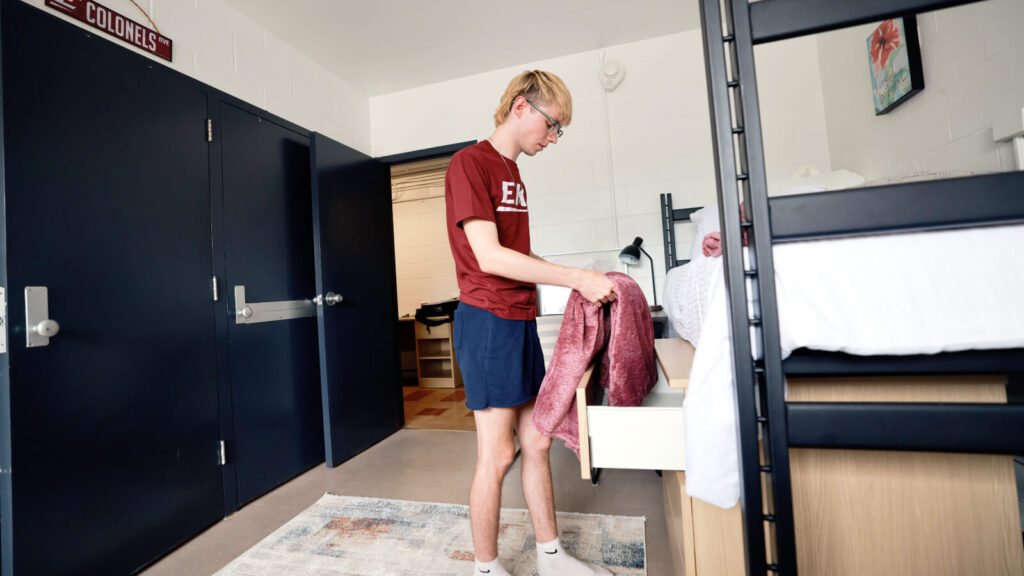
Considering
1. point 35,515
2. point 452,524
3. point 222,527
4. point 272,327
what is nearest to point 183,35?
point 272,327

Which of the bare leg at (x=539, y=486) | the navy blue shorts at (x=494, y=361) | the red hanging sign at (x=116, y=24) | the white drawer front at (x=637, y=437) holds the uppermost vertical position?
the red hanging sign at (x=116, y=24)

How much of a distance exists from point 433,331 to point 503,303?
3.63 meters

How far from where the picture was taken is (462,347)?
1.28 m

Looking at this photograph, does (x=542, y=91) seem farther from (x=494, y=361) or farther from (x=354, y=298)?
(x=354, y=298)

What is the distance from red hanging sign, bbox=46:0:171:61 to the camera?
1.60 metres

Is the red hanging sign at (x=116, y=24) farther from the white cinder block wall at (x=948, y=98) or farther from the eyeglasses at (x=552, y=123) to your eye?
the white cinder block wall at (x=948, y=98)

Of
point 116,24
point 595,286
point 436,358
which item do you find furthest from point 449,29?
point 436,358

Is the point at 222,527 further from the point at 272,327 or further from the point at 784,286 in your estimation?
the point at 784,286

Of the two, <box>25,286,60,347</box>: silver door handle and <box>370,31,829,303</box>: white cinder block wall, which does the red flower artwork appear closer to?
<box>370,31,829,303</box>: white cinder block wall

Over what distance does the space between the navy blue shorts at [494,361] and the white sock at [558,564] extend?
1.49 ft

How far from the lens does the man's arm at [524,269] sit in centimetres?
110

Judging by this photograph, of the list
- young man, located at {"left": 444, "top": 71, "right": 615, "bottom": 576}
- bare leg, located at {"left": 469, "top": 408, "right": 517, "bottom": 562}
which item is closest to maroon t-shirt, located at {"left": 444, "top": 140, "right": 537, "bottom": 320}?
young man, located at {"left": 444, "top": 71, "right": 615, "bottom": 576}

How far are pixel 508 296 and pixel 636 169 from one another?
2021 mm

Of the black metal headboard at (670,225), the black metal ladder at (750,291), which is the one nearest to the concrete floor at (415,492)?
the black metal ladder at (750,291)
